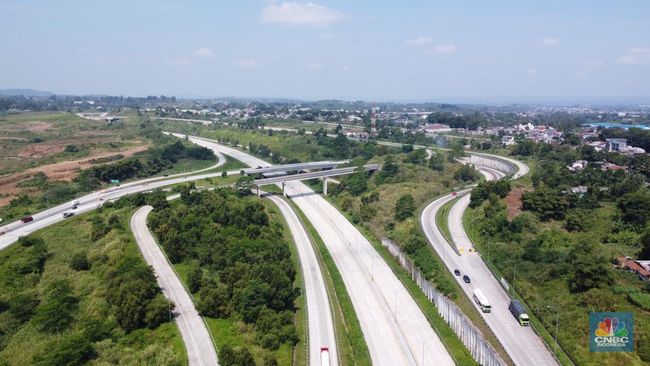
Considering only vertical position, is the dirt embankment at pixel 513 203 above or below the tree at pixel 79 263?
above

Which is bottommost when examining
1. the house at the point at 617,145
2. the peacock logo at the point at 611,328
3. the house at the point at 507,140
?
the peacock logo at the point at 611,328

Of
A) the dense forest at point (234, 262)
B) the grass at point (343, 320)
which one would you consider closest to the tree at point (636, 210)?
the grass at point (343, 320)

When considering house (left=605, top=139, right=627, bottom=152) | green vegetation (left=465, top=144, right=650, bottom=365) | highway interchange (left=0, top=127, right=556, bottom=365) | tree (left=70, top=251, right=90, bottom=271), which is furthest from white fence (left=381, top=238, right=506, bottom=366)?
house (left=605, top=139, right=627, bottom=152)

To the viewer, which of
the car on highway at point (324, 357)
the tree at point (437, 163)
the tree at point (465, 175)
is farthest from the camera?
the tree at point (437, 163)

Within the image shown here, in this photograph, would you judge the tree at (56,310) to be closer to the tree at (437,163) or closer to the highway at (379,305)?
the highway at (379,305)

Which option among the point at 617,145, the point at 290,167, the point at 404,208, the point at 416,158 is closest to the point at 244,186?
the point at 290,167

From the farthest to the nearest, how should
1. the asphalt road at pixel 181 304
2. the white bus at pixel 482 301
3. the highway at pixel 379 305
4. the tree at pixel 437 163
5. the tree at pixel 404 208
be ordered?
the tree at pixel 437 163, the tree at pixel 404 208, the white bus at pixel 482 301, the highway at pixel 379 305, the asphalt road at pixel 181 304

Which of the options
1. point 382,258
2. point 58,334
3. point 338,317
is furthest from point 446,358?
point 58,334

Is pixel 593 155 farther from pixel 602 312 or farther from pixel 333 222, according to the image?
pixel 602 312
